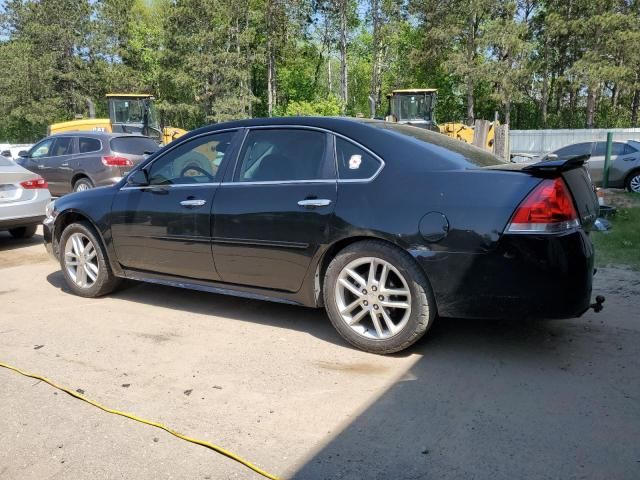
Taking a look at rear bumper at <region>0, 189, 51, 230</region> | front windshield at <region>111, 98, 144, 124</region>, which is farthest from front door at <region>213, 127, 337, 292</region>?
front windshield at <region>111, 98, 144, 124</region>

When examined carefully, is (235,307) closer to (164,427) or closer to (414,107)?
(164,427)

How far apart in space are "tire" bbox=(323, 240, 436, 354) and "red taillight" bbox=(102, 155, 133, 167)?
29.9 feet

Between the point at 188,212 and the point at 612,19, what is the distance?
117ft

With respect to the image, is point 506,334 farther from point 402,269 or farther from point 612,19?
point 612,19

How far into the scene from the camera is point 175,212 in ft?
15.6

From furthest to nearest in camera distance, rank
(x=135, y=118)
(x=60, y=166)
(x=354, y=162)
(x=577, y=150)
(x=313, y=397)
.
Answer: (x=135, y=118)
(x=577, y=150)
(x=60, y=166)
(x=354, y=162)
(x=313, y=397)

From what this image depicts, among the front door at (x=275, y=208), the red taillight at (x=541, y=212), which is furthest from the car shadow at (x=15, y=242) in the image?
the red taillight at (x=541, y=212)

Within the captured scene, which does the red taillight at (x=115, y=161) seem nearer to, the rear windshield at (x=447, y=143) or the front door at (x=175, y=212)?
the front door at (x=175, y=212)

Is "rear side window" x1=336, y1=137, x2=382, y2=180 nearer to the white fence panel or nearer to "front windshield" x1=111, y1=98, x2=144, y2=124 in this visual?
"front windshield" x1=111, y1=98, x2=144, y2=124

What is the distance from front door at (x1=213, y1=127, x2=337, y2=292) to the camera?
13.4 feet

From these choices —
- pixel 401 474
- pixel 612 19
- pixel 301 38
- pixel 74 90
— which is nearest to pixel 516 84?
pixel 612 19

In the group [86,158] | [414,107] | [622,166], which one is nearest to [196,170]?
[86,158]

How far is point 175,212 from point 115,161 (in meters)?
7.96

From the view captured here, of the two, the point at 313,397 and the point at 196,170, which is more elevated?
the point at 196,170
